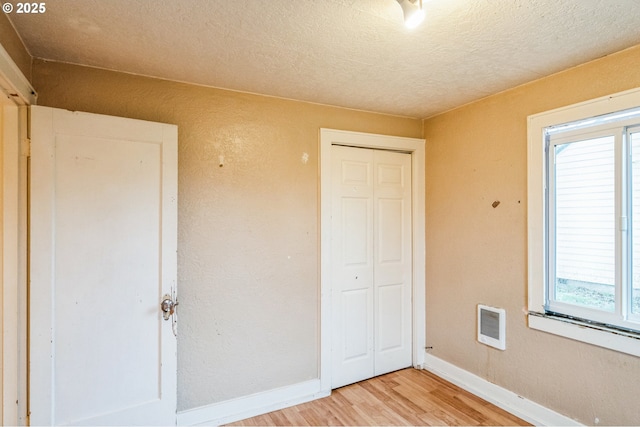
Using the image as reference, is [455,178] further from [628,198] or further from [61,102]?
[61,102]

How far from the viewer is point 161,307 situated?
194 centimetres

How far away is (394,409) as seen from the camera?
238 centimetres

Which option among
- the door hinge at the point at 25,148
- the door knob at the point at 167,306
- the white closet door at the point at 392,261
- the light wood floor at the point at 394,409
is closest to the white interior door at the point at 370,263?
the white closet door at the point at 392,261

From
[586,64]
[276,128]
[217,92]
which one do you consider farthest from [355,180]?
[586,64]

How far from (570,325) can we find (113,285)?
2.75 metres

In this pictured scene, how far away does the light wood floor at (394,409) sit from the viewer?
2.23 meters

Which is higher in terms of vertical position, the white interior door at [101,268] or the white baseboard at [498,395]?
the white interior door at [101,268]

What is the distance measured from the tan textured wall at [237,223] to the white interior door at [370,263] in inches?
9.4

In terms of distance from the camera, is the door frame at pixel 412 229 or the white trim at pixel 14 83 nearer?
the white trim at pixel 14 83

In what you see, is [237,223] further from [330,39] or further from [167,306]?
[330,39]

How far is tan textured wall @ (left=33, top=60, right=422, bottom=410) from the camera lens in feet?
6.90

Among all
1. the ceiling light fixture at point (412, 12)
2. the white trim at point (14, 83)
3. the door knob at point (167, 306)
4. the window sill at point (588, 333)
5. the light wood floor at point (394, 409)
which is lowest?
the light wood floor at point (394, 409)

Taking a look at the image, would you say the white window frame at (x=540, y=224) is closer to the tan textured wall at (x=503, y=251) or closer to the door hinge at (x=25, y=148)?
the tan textured wall at (x=503, y=251)

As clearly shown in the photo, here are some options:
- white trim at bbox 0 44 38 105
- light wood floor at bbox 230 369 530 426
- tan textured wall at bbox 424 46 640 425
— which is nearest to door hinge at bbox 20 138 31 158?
white trim at bbox 0 44 38 105
